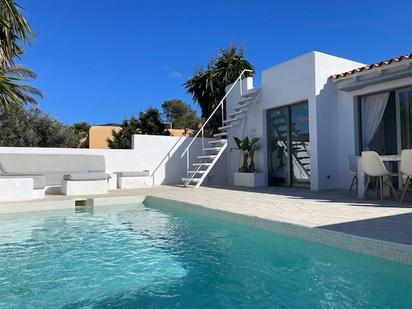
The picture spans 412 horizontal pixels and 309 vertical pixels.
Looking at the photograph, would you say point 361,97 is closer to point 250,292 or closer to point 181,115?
point 250,292

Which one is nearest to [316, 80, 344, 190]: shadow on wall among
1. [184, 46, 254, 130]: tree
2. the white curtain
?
the white curtain

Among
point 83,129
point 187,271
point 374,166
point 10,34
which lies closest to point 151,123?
point 10,34

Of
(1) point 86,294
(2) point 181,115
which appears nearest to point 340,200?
(1) point 86,294

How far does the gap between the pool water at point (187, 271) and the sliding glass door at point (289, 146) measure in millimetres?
5388

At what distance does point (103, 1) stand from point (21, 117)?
779 cm

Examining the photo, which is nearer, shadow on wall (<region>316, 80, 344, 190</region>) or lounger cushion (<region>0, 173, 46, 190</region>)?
lounger cushion (<region>0, 173, 46, 190</region>)

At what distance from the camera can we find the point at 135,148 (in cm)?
1282

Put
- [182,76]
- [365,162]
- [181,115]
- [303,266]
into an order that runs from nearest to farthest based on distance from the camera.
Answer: [303,266] → [365,162] → [182,76] → [181,115]

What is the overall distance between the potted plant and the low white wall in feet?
5.57

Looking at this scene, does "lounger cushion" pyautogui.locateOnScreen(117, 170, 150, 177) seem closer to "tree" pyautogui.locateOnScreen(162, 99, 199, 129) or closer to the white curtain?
the white curtain

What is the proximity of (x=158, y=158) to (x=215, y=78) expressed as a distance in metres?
7.02

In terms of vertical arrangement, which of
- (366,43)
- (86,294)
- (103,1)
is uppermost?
(103,1)

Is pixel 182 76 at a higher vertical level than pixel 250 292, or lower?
higher

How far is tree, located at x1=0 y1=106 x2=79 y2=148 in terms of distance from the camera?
58.5 feet
